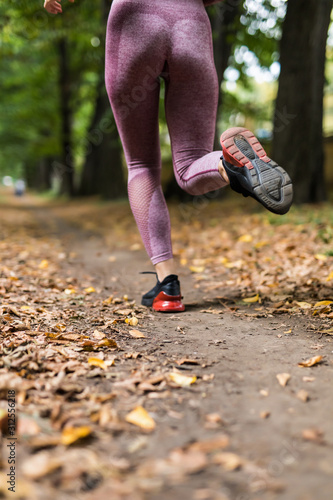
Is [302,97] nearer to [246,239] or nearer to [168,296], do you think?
[246,239]

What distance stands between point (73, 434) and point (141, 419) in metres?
0.20

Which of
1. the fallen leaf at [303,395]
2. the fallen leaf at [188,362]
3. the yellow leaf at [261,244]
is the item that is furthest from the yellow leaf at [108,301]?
the yellow leaf at [261,244]

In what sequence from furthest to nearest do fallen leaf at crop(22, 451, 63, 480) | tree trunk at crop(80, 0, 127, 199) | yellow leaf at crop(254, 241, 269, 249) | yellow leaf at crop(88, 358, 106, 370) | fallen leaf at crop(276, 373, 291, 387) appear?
tree trunk at crop(80, 0, 127, 199) < yellow leaf at crop(254, 241, 269, 249) < yellow leaf at crop(88, 358, 106, 370) < fallen leaf at crop(276, 373, 291, 387) < fallen leaf at crop(22, 451, 63, 480)

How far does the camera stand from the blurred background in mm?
6203

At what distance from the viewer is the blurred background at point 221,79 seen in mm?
6203

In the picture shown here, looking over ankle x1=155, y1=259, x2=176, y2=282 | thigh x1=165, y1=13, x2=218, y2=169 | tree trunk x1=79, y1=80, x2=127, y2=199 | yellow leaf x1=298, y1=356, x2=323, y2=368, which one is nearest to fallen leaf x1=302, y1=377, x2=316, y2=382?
yellow leaf x1=298, y1=356, x2=323, y2=368

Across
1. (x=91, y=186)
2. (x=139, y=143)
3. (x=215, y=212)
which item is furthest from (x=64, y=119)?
(x=139, y=143)

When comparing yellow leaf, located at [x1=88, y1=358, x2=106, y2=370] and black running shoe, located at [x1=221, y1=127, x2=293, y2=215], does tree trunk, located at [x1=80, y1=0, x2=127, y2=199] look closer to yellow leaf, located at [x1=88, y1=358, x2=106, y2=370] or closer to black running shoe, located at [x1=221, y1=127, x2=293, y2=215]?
black running shoe, located at [x1=221, y1=127, x2=293, y2=215]

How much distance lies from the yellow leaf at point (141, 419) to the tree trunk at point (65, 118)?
15.5m

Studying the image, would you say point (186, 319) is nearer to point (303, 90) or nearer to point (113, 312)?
point (113, 312)

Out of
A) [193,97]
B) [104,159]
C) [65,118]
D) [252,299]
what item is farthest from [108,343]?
[65,118]

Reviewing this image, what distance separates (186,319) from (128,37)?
4.92 feet

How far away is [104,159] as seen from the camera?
13883mm

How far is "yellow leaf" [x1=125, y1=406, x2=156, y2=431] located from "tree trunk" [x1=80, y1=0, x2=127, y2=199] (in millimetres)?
7796
